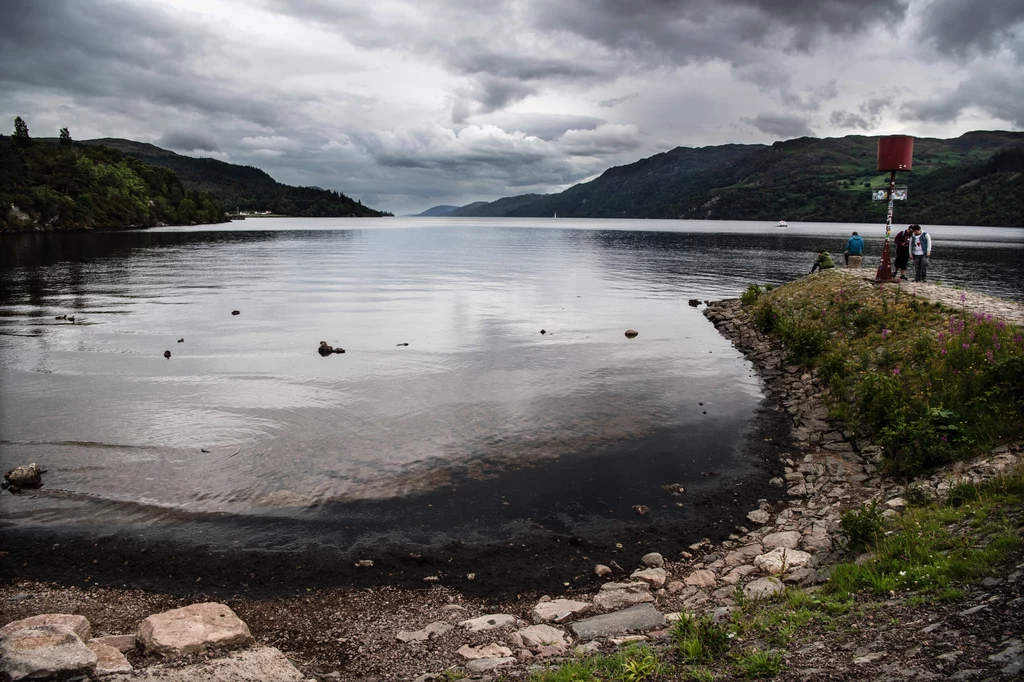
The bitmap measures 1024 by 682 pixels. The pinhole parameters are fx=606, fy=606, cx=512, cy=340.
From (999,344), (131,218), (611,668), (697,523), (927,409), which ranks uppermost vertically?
(131,218)

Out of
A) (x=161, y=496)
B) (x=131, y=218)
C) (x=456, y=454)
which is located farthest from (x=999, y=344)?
(x=131, y=218)

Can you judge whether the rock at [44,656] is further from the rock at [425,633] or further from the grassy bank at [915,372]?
the grassy bank at [915,372]

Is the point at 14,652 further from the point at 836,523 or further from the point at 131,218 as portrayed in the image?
the point at 131,218

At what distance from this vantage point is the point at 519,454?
18.9 meters

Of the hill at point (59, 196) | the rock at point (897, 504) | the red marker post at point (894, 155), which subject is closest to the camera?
the rock at point (897, 504)

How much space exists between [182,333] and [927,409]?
37.4 m

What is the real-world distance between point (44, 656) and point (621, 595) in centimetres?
904

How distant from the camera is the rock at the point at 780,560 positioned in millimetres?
11688

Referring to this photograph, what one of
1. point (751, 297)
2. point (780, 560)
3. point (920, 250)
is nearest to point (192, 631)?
point (780, 560)

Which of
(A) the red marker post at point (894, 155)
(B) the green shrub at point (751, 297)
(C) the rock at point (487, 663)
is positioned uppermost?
(A) the red marker post at point (894, 155)

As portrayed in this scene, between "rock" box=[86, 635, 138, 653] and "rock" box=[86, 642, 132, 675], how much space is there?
18 cm

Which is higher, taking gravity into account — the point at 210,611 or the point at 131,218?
the point at 131,218

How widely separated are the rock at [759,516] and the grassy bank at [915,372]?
410 cm

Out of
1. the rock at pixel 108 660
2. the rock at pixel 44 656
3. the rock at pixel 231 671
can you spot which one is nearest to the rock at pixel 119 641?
the rock at pixel 108 660
